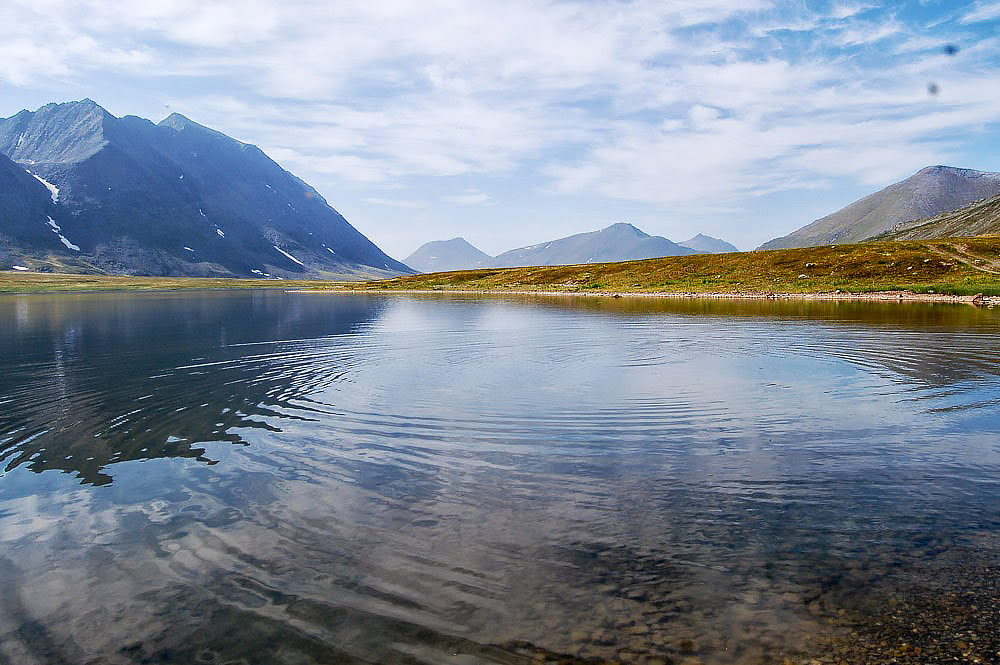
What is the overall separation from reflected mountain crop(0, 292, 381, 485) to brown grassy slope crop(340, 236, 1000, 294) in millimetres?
72087

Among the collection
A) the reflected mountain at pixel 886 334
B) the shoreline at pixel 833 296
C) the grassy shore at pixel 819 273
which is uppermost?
the grassy shore at pixel 819 273

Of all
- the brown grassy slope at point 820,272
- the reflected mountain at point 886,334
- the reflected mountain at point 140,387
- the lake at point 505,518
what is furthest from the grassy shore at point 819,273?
the reflected mountain at point 140,387

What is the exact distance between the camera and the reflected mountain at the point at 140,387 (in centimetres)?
1708

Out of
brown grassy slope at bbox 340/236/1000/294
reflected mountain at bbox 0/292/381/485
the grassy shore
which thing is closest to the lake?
reflected mountain at bbox 0/292/381/485

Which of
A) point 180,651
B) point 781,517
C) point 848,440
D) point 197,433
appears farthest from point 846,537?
point 197,433

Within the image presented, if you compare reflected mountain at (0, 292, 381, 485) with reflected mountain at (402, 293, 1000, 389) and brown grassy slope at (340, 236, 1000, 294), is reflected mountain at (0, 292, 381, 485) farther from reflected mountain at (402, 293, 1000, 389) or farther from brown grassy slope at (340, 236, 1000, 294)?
brown grassy slope at (340, 236, 1000, 294)

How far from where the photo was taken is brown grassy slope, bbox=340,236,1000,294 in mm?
86188

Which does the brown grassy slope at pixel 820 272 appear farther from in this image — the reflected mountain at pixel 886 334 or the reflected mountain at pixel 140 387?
the reflected mountain at pixel 140 387

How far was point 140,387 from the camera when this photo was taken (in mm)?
25281

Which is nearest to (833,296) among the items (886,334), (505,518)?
(886,334)

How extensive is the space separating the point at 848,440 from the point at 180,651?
16.1m

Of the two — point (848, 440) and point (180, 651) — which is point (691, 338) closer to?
point (848, 440)

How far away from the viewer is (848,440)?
1648 cm

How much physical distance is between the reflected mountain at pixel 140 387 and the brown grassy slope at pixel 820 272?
72087 mm
